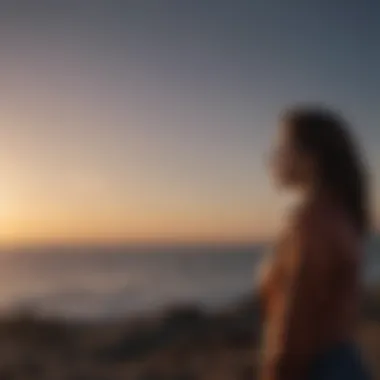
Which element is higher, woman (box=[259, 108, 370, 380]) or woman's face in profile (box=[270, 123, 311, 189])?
woman's face in profile (box=[270, 123, 311, 189])

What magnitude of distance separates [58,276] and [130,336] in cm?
146

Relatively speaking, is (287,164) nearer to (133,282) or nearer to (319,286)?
(319,286)

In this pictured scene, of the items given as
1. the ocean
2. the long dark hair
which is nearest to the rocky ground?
the ocean

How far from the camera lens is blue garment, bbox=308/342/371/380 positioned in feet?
2.39

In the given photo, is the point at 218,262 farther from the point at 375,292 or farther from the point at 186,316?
the point at 375,292

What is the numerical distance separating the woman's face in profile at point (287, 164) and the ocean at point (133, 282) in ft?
4.46

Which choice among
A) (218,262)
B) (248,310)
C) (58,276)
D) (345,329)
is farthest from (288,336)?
(58,276)

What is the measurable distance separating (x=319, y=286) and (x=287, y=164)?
0.51 feet

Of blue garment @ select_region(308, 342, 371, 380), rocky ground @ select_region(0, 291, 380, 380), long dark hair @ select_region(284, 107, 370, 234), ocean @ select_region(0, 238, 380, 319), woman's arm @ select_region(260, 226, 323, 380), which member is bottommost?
blue garment @ select_region(308, 342, 371, 380)

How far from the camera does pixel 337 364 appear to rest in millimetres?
731

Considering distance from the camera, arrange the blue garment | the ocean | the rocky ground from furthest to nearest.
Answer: the ocean
the rocky ground
the blue garment

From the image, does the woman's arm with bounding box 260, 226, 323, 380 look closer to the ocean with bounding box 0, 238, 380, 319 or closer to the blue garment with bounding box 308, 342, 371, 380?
the blue garment with bounding box 308, 342, 371, 380

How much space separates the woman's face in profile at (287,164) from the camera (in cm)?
81

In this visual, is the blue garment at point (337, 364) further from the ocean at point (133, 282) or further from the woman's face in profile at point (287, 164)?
the ocean at point (133, 282)
